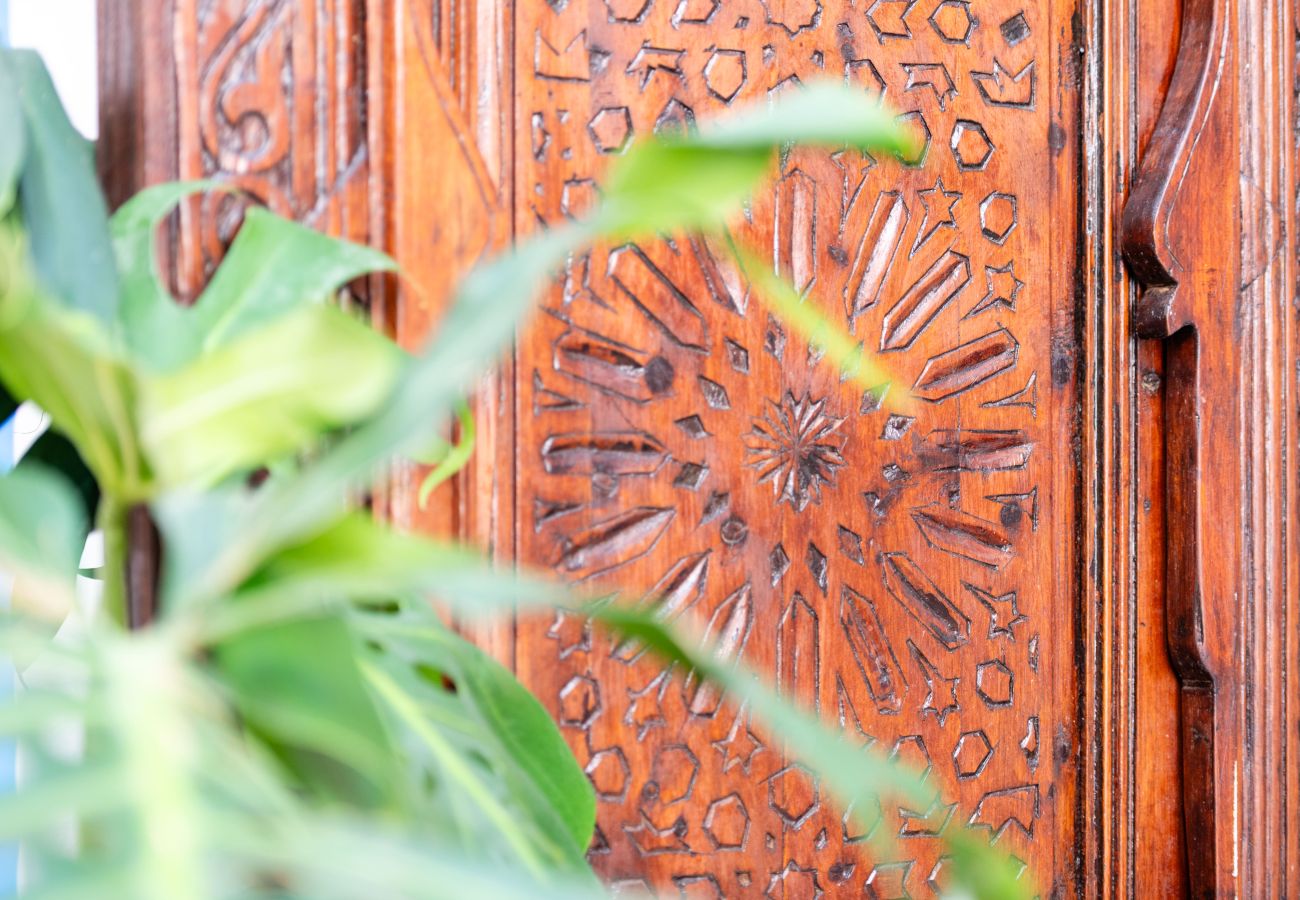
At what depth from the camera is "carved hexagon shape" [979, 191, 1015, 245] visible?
25.6 inches

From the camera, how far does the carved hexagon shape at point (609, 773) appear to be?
0.56 m

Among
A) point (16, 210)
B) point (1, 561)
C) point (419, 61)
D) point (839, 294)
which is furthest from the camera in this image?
point (839, 294)

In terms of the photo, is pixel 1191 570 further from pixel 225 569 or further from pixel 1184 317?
pixel 225 569

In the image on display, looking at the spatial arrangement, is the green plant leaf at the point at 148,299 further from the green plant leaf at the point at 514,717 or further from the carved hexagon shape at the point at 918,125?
the carved hexagon shape at the point at 918,125

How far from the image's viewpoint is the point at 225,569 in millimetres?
230

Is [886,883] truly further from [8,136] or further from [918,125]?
[8,136]

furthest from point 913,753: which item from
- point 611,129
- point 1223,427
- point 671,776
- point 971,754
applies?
point 611,129

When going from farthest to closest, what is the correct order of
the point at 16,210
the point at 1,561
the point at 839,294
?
1. the point at 839,294
2. the point at 16,210
3. the point at 1,561

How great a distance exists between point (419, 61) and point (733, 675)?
1.27 feet

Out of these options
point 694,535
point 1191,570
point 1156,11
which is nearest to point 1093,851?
point 1191,570

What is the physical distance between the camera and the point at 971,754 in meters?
0.63

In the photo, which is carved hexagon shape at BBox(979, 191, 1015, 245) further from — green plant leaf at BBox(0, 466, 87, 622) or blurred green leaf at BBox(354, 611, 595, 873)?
green plant leaf at BBox(0, 466, 87, 622)

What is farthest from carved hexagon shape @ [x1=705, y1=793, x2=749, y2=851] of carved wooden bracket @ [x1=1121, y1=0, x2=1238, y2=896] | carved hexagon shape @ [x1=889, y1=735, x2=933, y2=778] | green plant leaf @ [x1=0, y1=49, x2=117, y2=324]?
green plant leaf @ [x1=0, y1=49, x2=117, y2=324]

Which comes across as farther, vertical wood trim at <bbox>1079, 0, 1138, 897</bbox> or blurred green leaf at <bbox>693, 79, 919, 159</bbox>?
vertical wood trim at <bbox>1079, 0, 1138, 897</bbox>
